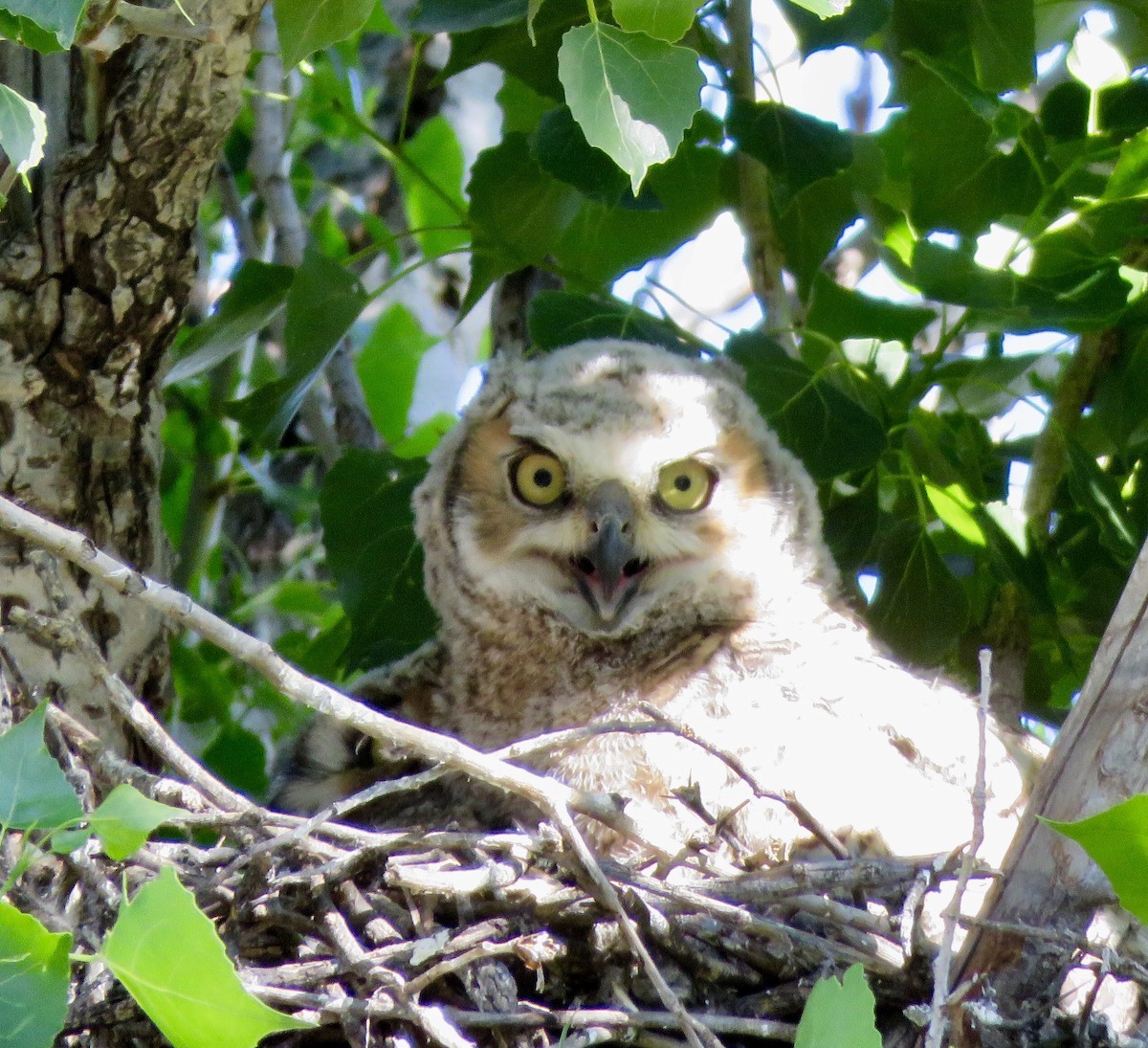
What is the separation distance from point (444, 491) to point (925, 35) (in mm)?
1294

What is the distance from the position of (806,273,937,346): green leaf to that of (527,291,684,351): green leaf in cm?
36

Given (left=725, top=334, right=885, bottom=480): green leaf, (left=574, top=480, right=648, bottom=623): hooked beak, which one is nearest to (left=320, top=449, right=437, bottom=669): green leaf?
(left=574, top=480, right=648, bottom=623): hooked beak

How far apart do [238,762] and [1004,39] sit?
2.19 meters

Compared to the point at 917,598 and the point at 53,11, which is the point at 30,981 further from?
the point at 917,598

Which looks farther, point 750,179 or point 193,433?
point 193,433

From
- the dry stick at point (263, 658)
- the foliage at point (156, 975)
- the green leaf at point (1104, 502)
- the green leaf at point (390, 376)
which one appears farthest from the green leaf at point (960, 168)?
the foliage at point (156, 975)

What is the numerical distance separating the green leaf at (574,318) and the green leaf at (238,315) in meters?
0.51

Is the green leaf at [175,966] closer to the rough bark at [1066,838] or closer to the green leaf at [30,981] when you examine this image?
the green leaf at [30,981]

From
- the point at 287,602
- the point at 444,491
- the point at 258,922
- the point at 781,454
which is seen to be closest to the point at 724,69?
the point at 781,454

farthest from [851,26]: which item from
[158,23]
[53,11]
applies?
[53,11]

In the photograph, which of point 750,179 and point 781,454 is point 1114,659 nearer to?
point 781,454

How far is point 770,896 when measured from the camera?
1.93m

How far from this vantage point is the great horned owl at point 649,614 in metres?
2.43

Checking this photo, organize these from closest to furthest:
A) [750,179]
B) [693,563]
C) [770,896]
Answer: [770,896] < [693,563] < [750,179]
